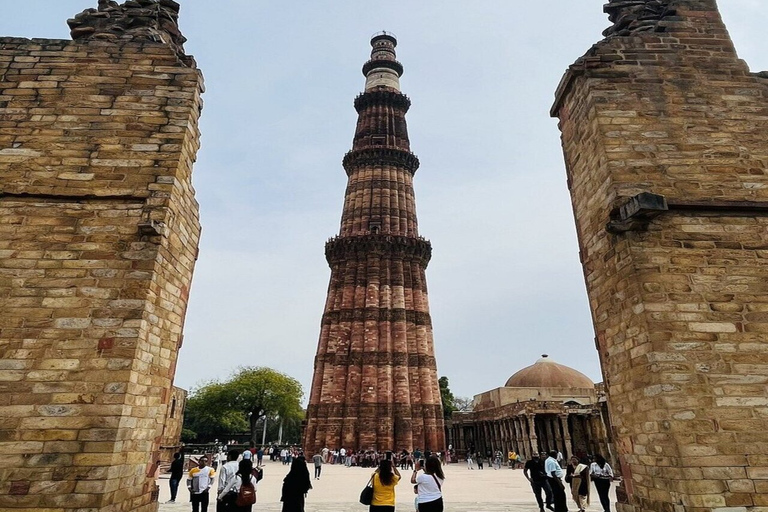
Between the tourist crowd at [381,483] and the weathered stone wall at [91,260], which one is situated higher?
the weathered stone wall at [91,260]

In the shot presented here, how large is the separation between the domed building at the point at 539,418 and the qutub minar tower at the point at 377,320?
12.3 ft

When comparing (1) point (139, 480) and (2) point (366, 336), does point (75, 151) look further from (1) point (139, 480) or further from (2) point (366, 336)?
(2) point (366, 336)

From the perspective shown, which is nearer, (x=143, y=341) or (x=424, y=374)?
(x=143, y=341)

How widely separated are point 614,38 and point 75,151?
801 centimetres

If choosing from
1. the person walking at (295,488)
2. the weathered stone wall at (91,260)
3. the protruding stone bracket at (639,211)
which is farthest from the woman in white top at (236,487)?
the protruding stone bracket at (639,211)

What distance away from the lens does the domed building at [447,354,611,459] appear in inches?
864

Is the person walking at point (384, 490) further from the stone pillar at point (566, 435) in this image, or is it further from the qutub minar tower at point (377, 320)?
the stone pillar at point (566, 435)

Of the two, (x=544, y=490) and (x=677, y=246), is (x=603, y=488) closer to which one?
(x=544, y=490)

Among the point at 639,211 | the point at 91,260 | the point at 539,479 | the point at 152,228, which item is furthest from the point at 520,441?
the point at 91,260

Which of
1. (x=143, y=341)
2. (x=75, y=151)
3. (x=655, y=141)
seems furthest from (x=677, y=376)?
(x=75, y=151)

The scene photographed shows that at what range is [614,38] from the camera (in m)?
7.51

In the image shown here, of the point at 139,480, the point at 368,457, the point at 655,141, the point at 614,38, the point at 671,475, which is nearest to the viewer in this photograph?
the point at 671,475

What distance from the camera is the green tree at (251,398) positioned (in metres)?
37.5

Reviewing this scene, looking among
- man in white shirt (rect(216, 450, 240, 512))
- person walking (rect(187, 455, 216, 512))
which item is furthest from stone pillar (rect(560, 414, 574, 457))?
man in white shirt (rect(216, 450, 240, 512))
